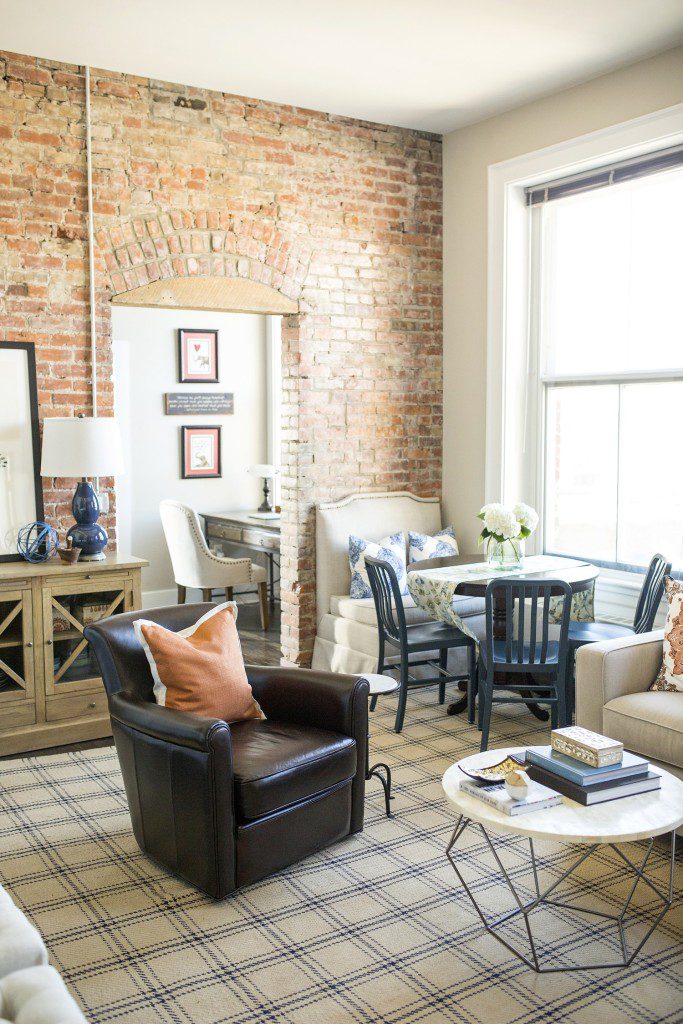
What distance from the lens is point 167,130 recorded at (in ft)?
16.7

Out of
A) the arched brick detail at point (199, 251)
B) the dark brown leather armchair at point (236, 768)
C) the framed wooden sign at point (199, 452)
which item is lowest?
the dark brown leather armchair at point (236, 768)

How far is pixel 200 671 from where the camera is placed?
338 centimetres

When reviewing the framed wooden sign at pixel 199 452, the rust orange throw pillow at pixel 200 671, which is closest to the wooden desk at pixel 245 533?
the framed wooden sign at pixel 199 452

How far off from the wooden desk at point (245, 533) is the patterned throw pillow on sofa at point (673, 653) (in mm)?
3324

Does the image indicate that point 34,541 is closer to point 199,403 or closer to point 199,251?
point 199,251

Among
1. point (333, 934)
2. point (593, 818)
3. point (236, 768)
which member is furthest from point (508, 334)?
point (333, 934)

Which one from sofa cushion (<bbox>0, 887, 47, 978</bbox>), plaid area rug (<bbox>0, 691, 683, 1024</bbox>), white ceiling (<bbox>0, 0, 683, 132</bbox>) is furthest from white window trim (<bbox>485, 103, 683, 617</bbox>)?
sofa cushion (<bbox>0, 887, 47, 978</bbox>)

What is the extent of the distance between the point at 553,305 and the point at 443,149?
1.37 metres

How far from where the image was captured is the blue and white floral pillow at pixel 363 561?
18.1 feet

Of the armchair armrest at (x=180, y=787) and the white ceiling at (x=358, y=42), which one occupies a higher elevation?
the white ceiling at (x=358, y=42)

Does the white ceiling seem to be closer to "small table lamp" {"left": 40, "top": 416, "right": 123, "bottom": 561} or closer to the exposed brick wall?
the exposed brick wall

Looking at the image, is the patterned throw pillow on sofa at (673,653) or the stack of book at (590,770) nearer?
the stack of book at (590,770)

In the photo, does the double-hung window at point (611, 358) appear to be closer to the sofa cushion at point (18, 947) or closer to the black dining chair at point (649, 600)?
the black dining chair at point (649, 600)

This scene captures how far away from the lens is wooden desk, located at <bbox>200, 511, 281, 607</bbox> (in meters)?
6.75
